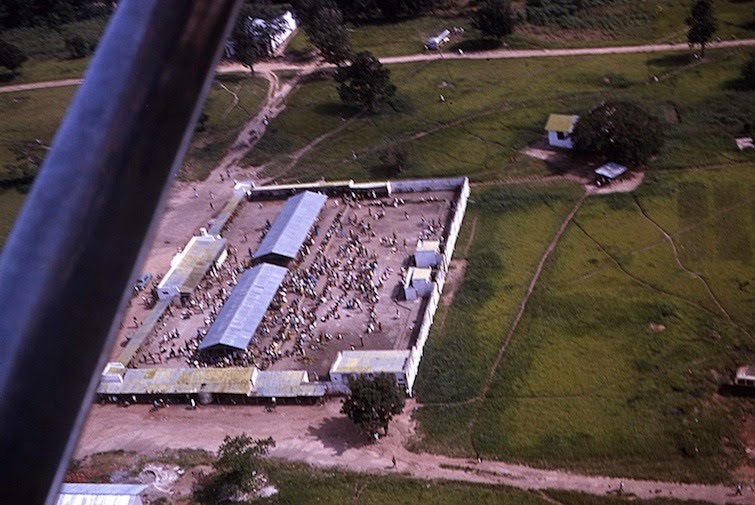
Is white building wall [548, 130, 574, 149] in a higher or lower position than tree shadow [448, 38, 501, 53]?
higher

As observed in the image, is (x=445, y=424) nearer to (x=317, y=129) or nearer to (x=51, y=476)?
(x=51, y=476)

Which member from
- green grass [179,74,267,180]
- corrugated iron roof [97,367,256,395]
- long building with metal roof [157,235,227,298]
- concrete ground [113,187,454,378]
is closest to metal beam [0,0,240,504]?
corrugated iron roof [97,367,256,395]

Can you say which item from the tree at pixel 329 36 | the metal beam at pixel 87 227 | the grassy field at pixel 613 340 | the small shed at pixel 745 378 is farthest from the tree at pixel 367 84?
the metal beam at pixel 87 227

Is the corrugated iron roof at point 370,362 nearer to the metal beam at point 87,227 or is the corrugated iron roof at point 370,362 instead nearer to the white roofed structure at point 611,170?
the white roofed structure at point 611,170

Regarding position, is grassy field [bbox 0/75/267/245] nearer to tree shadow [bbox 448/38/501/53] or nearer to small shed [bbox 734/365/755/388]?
tree shadow [bbox 448/38/501/53]

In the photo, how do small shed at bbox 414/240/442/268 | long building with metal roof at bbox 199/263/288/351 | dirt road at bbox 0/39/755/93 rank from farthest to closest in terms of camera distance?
1. dirt road at bbox 0/39/755/93
2. small shed at bbox 414/240/442/268
3. long building with metal roof at bbox 199/263/288/351

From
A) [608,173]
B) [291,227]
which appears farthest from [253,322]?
[608,173]

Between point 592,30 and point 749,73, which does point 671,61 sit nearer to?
point 749,73
